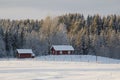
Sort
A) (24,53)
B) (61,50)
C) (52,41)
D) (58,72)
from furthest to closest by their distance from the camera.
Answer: (52,41) → (61,50) → (24,53) → (58,72)

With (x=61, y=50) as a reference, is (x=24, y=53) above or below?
below

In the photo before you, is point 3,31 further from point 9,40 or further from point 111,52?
point 111,52

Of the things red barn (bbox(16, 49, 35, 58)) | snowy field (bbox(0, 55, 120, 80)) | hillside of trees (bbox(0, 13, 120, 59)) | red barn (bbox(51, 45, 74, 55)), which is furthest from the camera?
hillside of trees (bbox(0, 13, 120, 59))

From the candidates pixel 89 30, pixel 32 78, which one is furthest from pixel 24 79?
pixel 89 30

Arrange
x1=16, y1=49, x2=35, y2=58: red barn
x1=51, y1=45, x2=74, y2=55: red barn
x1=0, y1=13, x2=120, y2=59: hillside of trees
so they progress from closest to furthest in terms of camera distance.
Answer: x1=16, y1=49, x2=35, y2=58: red barn < x1=51, y1=45, x2=74, y2=55: red barn < x1=0, y1=13, x2=120, y2=59: hillside of trees

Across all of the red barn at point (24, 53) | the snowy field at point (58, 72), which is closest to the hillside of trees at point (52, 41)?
the red barn at point (24, 53)

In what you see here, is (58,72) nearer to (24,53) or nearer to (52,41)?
(24,53)

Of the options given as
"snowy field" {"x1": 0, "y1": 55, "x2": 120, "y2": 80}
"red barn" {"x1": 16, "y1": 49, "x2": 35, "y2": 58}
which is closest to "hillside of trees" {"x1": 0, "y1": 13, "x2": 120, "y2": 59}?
"red barn" {"x1": 16, "y1": 49, "x2": 35, "y2": 58}

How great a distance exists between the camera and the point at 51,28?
120m

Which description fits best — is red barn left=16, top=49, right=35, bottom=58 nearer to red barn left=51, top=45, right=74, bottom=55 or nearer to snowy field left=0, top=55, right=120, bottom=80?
red barn left=51, top=45, right=74, bottom=55

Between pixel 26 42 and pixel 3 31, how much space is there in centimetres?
856

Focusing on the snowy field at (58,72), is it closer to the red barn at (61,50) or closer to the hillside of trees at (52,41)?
the red barn at (61,50)

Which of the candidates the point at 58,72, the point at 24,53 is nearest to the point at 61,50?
the point at 24,53

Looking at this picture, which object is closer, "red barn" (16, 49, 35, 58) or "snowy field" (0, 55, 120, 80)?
"snowy field" (0, 55, 120, 80)
